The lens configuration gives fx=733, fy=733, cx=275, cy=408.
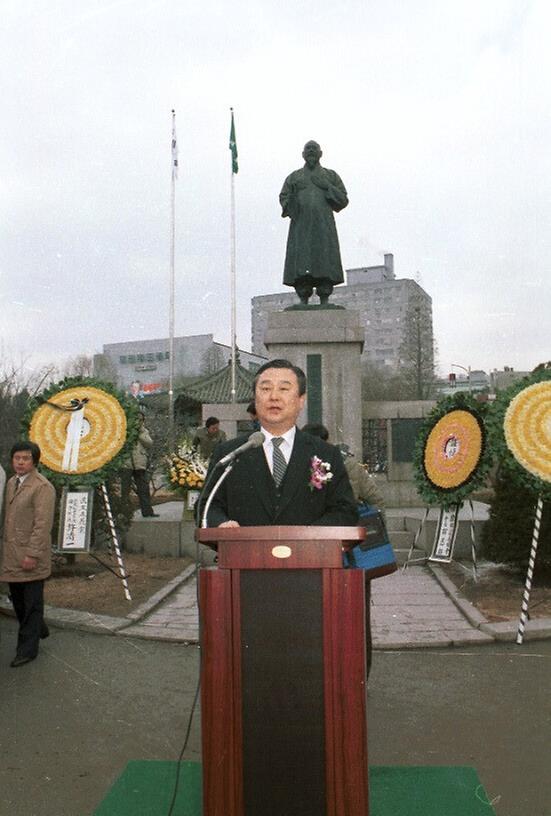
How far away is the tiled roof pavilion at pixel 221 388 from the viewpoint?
929 inches

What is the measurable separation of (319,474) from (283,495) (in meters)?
0.18

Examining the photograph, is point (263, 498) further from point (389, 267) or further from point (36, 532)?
point (389, 267)

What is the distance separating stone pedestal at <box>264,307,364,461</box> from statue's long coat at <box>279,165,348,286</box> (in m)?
0.96

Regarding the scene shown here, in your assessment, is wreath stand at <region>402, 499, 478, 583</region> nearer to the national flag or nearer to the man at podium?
the man at podium

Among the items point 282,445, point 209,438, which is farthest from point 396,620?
point 209,438

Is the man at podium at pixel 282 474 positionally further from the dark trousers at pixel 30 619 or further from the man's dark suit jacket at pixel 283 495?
the dark trousers at pixel 30 619

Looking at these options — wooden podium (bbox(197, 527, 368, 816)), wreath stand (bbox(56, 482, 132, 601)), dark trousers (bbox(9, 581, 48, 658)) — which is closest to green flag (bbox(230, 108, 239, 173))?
wreath stand (bbox(56, 482, 132, 601))

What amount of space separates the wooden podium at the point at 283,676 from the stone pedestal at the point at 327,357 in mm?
10516

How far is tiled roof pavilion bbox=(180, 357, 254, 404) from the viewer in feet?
77.4

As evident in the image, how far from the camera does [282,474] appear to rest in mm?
3283

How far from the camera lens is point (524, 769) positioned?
12.1 ft

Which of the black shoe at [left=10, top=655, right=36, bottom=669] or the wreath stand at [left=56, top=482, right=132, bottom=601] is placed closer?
the black shoe at [left=10, top=655, right=36, bottom=669]

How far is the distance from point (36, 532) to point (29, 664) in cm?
99

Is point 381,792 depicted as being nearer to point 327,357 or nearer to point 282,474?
point 282,474
